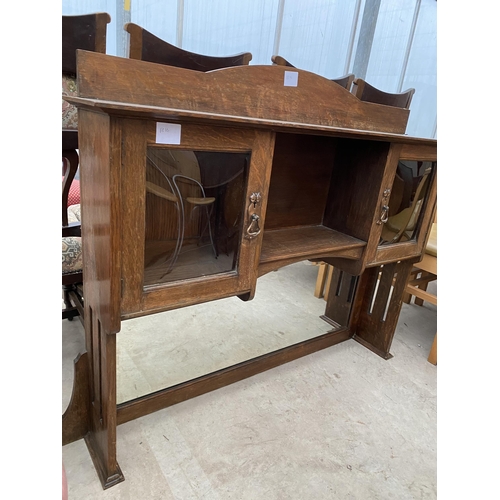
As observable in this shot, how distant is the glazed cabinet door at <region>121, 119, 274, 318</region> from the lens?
97 centimetres

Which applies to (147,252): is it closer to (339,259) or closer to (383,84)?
(339,259)

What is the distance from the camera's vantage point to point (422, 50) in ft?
18.6

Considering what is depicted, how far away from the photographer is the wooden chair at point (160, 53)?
1.08 meters

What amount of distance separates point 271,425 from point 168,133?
1.26m

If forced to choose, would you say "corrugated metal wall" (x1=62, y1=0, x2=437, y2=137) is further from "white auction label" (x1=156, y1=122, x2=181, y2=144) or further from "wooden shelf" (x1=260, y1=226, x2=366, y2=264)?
"white auction label" (x1=156, y1=122, x2=181, y2=144)

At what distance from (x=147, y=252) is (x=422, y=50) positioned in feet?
20.2

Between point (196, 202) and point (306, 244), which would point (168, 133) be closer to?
point (196, 202)

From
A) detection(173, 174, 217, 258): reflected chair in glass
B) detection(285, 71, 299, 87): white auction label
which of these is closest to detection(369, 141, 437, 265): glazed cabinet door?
detection(285, 71, 299, 87): white auction label

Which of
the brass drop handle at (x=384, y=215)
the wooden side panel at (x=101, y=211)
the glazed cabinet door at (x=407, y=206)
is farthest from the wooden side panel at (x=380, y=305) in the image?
the wooden side panel at (x=101, y=211)

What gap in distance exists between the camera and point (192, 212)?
1130 millimetres

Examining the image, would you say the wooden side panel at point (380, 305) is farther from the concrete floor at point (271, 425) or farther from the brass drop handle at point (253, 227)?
the brass drop handle at point (253, 227)

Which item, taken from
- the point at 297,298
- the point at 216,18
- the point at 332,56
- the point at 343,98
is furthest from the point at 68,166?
the point at 332,56

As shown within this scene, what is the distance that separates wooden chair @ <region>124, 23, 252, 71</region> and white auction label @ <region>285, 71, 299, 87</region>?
0.21m

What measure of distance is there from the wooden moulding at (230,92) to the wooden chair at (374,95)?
0.79 feet
